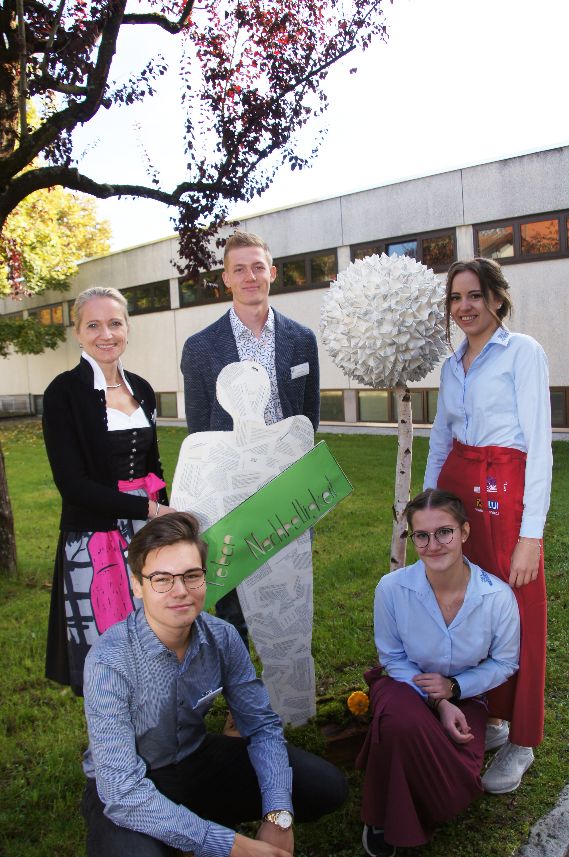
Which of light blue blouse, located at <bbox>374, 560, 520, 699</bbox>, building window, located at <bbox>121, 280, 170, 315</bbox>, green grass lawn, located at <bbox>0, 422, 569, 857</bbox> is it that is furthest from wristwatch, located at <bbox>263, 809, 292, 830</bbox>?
building window, located at <bbox>121, 280, 170, 315</bbox>

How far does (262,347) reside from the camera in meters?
2.80

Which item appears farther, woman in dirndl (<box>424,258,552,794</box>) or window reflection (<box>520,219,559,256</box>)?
window reflection (<box>520,219,559,256</box>)

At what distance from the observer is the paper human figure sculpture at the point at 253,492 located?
106 inches

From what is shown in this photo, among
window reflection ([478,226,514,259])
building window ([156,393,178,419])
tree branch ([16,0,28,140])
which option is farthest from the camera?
building window ([156,393,178,419])

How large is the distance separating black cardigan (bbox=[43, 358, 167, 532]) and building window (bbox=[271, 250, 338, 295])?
12.0 meters

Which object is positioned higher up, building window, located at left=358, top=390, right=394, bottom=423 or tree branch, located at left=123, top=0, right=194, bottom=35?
tree branch, located at left=123, top=0, right=194, bottom=35

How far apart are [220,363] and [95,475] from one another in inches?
25.2

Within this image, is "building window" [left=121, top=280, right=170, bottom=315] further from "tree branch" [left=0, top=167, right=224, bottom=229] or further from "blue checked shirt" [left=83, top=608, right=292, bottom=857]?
"blue checked shirt" [left=83, top=608, right=292, bottom=857]

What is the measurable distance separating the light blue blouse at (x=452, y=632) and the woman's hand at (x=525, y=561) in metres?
0.07

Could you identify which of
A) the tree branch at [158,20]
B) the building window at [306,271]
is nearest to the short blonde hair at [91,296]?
the tree branch at [158,20]

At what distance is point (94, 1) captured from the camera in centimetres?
406

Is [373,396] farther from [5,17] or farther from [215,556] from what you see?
[215,556]

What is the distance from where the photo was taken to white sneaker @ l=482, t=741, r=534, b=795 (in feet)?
8.90

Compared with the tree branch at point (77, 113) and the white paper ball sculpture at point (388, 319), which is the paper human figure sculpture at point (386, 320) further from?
the tree branch at point (77, 113)
